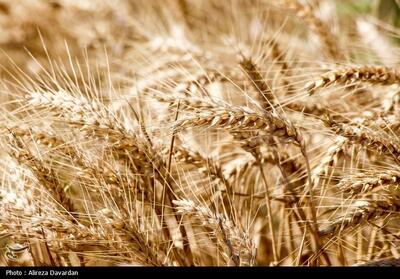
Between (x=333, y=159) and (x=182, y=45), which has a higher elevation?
(x=182, y=45)

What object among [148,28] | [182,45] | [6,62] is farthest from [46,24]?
[182,45]

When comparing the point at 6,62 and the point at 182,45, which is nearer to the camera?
the point at 182,45

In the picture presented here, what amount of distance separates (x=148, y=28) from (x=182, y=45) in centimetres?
57

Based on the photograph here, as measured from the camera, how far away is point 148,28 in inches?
99.4

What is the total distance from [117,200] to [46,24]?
1.87 m

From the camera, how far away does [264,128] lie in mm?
1317

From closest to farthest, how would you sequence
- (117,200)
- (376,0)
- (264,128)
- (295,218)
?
1. (264,128)
2. (117,200)
3. (295,218)
4. (376,0)

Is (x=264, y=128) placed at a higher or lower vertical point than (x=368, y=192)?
higher

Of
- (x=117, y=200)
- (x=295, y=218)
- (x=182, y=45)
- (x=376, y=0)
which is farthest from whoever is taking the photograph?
(x=376, y=0)

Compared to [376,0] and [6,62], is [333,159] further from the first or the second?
[6,62]

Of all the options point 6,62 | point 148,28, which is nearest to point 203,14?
point 148,28

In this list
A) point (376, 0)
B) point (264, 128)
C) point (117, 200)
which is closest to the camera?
point (264, 128)

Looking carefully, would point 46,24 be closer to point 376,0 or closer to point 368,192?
point 376,0
